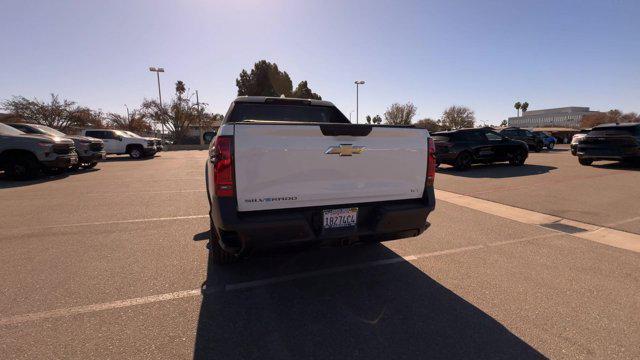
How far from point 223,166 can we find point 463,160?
1112 centimetres

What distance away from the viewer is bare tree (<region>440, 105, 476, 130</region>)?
6962 centimetres

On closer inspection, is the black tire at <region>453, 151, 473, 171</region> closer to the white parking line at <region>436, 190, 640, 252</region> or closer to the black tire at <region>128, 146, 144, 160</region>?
the white parking line at <region>436, 190, 640, 252</region>

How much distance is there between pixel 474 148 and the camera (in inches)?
460

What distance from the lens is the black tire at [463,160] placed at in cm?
1156

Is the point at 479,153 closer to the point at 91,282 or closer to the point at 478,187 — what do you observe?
the point at 478,187

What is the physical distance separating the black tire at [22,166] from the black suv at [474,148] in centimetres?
1406

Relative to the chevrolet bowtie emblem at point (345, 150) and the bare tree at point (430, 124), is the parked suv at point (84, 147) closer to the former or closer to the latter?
the chevrolet bowtie emblem at point (345, 150)

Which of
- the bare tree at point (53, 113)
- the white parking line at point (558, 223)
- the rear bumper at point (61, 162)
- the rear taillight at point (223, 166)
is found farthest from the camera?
the bare tree at point (53, 113)

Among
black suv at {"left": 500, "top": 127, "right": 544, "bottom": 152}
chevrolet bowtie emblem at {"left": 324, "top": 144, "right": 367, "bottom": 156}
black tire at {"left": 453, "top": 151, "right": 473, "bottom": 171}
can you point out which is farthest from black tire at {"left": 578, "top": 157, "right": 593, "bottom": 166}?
chevrolet bowtie emblem at {"left": 324, "top": 144, "right": 367, "bottom": 156}

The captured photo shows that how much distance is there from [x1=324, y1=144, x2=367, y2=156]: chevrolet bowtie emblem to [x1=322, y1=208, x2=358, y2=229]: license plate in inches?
20.2

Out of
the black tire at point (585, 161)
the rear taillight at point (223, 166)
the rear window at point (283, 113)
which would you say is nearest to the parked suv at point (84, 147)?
the rear window at point (283, 113)

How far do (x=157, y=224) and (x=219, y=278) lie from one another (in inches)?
101

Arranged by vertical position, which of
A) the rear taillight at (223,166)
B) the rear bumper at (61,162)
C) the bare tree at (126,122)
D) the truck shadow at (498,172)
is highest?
the bare tree at (126,122)

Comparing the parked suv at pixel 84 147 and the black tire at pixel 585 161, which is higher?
the parked suv at pixel 84 147
